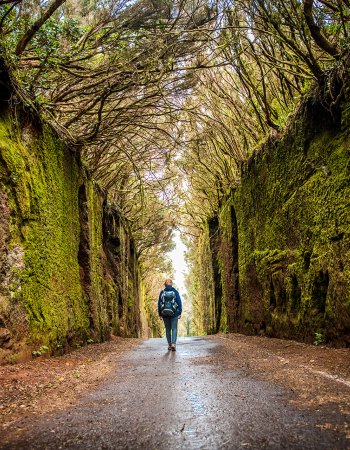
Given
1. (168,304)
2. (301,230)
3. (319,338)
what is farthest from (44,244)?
(319,338)

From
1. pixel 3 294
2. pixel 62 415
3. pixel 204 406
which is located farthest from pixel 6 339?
pixel 204 406

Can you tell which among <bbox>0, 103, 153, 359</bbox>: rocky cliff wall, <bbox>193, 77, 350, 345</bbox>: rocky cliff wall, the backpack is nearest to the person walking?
the backpack

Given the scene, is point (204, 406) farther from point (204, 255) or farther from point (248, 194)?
point (204, 255)

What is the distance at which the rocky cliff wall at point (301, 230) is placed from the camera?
20.6 ft

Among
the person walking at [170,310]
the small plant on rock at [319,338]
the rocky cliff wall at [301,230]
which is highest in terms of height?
the rocky cliff wall at [301,230]

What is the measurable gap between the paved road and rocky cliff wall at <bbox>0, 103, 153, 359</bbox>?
2275 millimetres

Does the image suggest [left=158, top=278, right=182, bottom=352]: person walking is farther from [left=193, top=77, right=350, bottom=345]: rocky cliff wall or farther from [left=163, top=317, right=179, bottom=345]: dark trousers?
[left=193, top=77, right=350, bottom=345]: rocky cliff wall

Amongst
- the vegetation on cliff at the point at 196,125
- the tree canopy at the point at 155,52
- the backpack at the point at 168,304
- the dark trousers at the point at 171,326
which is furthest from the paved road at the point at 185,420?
the tree canopy at the point at 155,52

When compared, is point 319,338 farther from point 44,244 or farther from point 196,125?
point 196,125

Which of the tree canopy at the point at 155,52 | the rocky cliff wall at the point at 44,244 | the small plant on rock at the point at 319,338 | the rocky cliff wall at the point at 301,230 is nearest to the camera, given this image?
the rocky cliff wall at the point at 44,244

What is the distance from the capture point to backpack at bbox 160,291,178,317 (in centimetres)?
875

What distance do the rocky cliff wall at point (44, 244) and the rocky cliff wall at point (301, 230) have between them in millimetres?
4750

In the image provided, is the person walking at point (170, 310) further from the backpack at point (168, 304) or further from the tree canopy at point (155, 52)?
the tree canopy at point (155, 52)

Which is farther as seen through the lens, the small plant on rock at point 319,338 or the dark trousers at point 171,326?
the dark trousers at point 171,326
